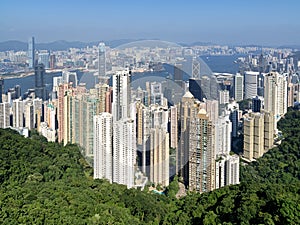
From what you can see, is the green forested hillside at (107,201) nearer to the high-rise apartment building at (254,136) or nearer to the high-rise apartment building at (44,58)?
the high-rise apartment building at (254,136)

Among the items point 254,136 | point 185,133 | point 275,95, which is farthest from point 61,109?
point 275,95

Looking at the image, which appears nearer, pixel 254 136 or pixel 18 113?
pixel 254 136

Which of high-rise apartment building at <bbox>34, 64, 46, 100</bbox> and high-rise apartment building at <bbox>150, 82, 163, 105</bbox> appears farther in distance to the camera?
high-rise apartment building at <bbox>34, 64, 46, 100</bbox>

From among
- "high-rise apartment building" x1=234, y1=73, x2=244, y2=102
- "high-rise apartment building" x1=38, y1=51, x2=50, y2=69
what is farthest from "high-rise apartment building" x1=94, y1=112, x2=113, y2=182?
"high-rise apartment building" x1=38, y1=51, x2=50, y2=69

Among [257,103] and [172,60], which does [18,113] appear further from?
[172,60]

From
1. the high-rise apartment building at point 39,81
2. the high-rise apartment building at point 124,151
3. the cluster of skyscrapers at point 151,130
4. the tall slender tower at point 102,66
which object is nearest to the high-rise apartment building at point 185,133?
the cluster of skyscrapers at point 151,130

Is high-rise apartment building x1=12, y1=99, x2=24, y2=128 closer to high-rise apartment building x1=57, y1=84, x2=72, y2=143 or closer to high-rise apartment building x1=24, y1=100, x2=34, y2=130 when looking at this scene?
high-rise apartment building x1=24, y1=100, x2=34, y2=130
